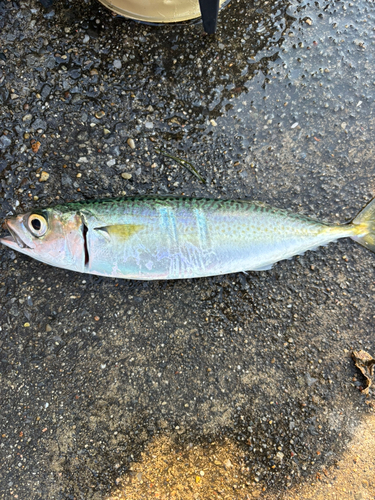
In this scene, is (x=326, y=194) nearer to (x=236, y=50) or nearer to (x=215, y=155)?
(x=215, y=155)

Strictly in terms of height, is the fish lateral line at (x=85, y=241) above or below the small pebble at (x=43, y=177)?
below

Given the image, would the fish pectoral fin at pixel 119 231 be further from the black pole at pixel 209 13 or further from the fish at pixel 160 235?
the black pole at pixel 209 13

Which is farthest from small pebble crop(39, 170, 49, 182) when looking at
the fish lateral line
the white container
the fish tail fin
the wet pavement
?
the fish tail fin

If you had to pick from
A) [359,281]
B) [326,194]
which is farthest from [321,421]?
[326,194]

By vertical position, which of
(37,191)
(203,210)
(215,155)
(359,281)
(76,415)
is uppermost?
(215,155)

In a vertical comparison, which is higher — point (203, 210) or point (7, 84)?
point (7, 84)

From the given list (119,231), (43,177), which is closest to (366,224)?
(119,231)

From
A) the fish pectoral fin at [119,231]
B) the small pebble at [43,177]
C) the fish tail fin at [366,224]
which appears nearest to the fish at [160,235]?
the fish pectoral fin at [119,231]
